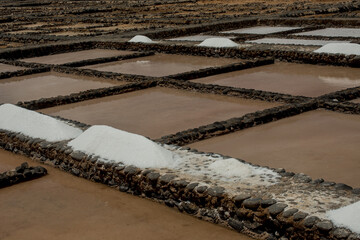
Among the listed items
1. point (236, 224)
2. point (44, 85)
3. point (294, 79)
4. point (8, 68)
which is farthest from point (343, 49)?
point (236, 224)

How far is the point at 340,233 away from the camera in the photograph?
2.84 metres

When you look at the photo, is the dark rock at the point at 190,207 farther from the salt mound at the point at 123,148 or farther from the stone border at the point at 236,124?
the stone border at the point at 236,124

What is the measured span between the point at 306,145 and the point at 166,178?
1.50m

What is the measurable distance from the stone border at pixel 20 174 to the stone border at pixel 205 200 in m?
0.18

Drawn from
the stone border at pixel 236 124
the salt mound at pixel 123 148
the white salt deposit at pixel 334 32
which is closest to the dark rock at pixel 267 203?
the salt mound at pixel 123 148

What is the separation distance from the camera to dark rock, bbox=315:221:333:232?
113 inches

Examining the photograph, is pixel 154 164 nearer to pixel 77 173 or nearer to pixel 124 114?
pixel 77 173

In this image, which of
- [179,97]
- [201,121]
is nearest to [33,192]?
[201,121]

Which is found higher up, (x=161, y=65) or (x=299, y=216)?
(x=299, y=216)

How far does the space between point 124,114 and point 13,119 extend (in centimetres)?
131

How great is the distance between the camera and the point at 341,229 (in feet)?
9.39

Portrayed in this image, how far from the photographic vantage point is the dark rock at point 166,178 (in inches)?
144

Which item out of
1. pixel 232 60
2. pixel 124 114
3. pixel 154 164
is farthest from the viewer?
pixel 232 60

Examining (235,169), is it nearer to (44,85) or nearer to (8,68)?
(44,85)
